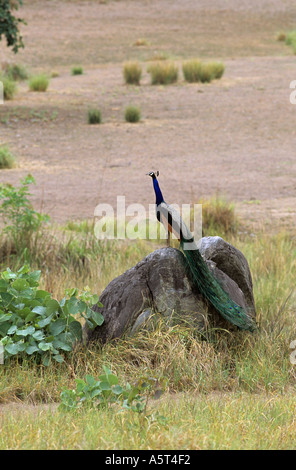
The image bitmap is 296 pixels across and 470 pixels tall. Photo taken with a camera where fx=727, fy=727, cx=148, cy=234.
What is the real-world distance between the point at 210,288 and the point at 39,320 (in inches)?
43.1

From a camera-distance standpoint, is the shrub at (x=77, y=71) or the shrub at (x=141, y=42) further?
the shrub at (x=141, y=42)

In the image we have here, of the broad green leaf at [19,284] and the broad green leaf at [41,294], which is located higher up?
the broad green leaf at [19,284]

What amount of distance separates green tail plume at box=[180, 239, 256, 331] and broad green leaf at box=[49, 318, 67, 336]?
2.86 feet

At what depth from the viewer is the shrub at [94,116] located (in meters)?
14.0

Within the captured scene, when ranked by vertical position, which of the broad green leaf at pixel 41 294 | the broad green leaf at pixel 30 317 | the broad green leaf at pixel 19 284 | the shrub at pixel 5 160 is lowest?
the broad green leaf at pixel 30 317

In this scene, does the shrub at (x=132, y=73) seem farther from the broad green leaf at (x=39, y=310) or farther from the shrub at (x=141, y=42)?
the broad green leaf at (x=39, y=310)

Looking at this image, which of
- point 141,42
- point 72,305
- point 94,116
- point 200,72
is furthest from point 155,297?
point 141,42

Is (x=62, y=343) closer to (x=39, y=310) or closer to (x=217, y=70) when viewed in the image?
(x=39, y=310)

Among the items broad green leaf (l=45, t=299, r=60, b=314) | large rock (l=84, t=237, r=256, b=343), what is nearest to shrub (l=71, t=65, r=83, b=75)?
large rock (l=84, t=237, r=256, b=343)

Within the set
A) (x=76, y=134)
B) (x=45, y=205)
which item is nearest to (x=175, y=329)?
(x=45, y=205)

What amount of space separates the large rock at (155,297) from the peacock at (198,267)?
0.11 metres

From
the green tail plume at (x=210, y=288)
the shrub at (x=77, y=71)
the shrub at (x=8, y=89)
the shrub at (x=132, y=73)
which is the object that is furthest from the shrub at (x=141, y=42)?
the green tail plume at (x=210, y=288)

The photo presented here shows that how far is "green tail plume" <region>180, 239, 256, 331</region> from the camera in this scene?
177 inches

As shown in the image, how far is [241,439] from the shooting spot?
3.25 meters
